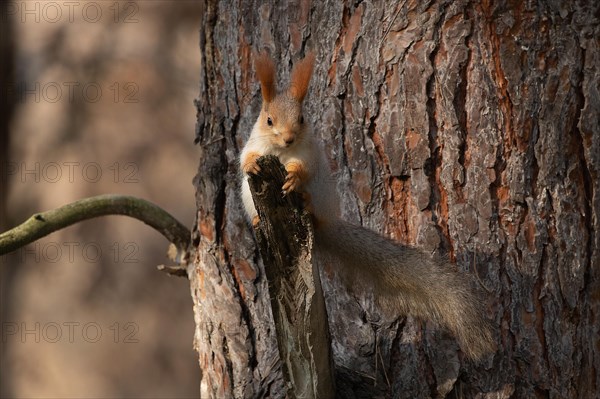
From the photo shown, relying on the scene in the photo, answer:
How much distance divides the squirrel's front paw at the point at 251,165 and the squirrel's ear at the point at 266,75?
199 millimetres

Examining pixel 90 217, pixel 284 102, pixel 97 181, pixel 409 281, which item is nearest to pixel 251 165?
pixel 284 102

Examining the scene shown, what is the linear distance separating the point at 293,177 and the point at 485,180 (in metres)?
0.50

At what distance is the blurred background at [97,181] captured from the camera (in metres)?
5.36

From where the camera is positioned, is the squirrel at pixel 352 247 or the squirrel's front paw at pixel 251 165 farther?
the squirrel at pixel 352 247

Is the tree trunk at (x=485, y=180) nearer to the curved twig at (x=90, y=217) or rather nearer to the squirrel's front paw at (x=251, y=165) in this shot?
the squirrel's front paw at (x=251, y=165)

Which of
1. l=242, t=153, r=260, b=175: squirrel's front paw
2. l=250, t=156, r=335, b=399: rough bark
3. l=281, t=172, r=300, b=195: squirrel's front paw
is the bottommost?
l=250, t=156, r=335, b=399: rough bark

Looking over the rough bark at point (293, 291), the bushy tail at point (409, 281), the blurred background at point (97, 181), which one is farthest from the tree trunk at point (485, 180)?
the blurred background at point (97, 181)

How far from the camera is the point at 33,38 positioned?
5.51m

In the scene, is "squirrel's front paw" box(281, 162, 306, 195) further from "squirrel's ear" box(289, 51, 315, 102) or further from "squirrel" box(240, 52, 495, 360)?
A: "squirrel's ear" box(289, 51, 315, 102)

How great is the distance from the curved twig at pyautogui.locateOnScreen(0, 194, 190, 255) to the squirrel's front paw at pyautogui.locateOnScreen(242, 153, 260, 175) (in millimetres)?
563

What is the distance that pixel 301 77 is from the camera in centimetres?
220

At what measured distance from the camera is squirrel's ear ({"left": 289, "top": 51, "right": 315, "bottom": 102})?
2189 millimetres

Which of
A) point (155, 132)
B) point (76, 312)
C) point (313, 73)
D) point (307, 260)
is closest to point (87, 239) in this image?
point (76, 312)

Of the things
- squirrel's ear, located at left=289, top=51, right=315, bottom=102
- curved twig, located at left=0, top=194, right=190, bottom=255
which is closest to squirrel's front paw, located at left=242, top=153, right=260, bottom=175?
squirrel's ear, located at left=289, top=51, right=315, bottom=102
